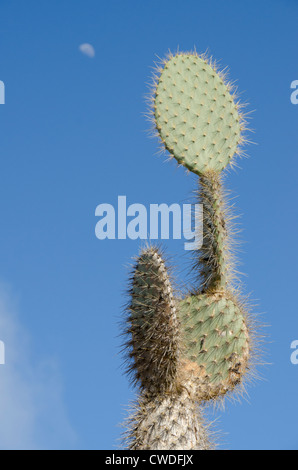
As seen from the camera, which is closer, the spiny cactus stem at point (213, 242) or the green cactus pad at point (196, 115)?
the spiny cactus stem at point (213, 242)

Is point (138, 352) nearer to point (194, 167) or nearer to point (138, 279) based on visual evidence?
point (138, 279)

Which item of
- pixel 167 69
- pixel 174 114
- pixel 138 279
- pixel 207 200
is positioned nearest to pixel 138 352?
pixel 138 279

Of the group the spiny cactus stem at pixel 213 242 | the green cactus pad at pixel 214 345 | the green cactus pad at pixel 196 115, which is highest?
the green cactus pad at pixel 196 115

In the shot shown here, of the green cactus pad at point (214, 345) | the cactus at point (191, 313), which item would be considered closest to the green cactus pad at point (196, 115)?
the cactus at point (191, 313)

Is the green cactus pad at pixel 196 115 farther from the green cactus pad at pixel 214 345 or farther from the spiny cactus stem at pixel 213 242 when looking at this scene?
the green cactus pad at pixel 214 345

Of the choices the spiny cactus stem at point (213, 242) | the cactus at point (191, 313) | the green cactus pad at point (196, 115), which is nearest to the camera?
the cactus at point (191, 313)

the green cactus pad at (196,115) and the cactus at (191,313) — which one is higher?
the green cactus pad at (196,115)

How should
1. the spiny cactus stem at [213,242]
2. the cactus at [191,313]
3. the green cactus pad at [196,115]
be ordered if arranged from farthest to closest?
the green cactus pad at [196,115] < the spiny cactus stem at [213,242] < the cactus at [191,313]

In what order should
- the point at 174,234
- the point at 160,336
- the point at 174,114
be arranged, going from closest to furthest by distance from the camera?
the point at 160,336
the point at 174,234
the point at 174,114
